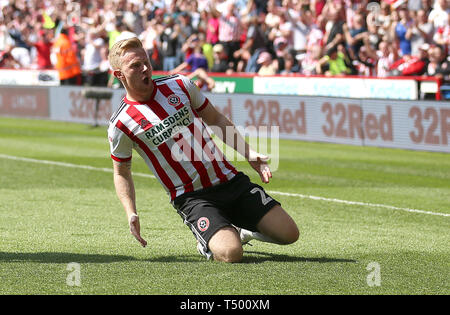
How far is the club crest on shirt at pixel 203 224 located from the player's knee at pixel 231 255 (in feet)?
0.77

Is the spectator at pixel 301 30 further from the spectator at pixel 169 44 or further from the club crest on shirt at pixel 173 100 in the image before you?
the club crest on shirt at pixel 173 100

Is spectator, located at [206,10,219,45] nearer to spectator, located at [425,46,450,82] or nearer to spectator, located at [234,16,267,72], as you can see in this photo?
spectator, located at [234,16,267,72]

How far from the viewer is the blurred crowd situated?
1986 cm

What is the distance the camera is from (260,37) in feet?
77.2

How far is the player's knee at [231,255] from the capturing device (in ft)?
22.4

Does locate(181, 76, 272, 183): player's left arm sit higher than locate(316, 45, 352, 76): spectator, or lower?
higher

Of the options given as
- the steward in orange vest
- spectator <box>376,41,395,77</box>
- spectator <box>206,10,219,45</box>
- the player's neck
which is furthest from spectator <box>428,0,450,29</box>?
the player's neck

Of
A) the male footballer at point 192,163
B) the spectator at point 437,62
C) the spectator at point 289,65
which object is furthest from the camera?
the spectator at point 289,65

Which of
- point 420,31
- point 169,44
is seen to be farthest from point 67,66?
point 420,31

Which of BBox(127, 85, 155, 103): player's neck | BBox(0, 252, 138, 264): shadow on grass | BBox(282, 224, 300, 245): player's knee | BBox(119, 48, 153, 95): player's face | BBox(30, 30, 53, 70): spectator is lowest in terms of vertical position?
BBox(30, 30, 53, 70): spectator

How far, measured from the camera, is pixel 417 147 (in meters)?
16.6

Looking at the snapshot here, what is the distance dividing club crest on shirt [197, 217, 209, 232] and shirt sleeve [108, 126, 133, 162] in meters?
0.76

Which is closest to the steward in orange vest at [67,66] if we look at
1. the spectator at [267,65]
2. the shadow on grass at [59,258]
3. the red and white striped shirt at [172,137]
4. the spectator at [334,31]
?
the spectator at [267,65]
